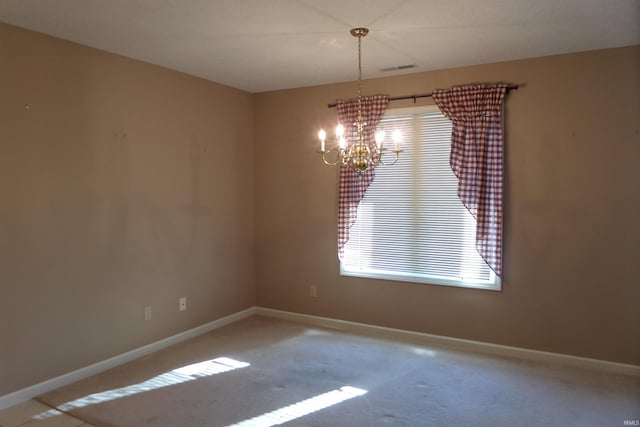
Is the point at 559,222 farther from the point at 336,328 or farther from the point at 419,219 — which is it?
the point at 336,328

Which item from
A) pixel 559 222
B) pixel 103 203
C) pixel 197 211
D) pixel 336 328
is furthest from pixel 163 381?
pixel 559 222

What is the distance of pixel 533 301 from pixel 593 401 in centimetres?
96

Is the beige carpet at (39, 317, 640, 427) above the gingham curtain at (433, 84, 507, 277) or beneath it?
beneath

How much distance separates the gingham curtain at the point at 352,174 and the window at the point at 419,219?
8 centimetres

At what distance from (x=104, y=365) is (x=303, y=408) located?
1764mm

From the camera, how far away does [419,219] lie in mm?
4484

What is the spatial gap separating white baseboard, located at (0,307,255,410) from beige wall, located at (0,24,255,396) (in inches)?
2.0

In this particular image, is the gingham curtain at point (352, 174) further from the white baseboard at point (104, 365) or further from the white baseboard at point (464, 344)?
the white baseboard at point (104, 365)

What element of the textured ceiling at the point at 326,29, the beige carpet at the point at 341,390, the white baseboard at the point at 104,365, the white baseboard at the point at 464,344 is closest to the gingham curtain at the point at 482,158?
the textured ceiling at the point at 326,29

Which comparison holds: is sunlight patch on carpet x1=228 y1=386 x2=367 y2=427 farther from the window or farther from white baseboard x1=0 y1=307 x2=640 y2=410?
the window

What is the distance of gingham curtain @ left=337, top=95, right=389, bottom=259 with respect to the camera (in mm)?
4598

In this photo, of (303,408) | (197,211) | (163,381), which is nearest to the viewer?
(303,408)

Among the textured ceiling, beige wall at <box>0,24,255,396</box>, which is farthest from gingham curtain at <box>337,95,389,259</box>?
beige wall at <box>0,24,255,396</box>

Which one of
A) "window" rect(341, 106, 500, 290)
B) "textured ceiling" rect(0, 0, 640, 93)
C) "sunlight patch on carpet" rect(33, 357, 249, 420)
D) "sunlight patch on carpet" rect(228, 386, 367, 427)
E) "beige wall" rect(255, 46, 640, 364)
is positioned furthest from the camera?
"window" rect(341, 106, 500, 290)
